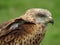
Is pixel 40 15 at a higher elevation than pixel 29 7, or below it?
below

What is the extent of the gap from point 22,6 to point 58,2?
139 centimetres

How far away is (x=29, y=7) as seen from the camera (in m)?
21.8

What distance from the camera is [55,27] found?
19938 millimetres

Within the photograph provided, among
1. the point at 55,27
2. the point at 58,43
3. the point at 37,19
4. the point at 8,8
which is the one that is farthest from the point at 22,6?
the point at 37,19

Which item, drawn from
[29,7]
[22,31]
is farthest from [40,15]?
[29,7]

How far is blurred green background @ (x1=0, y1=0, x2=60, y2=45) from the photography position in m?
19.6

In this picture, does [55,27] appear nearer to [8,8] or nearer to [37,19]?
[8,8]

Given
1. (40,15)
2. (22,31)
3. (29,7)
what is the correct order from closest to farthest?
1. (22,31)
2. (40,15)
3. (29,7)

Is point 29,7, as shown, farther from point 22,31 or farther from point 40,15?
point 22,31

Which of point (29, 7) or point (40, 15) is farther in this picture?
point (29, 7)

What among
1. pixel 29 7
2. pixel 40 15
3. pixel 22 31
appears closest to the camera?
pixel 22 31

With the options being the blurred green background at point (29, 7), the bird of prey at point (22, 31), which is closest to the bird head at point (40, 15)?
the bird of prey at point (22, 31)

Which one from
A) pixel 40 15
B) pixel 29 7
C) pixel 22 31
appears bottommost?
pixel 22 31

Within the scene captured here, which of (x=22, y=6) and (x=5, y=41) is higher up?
(x=22, y=6)
